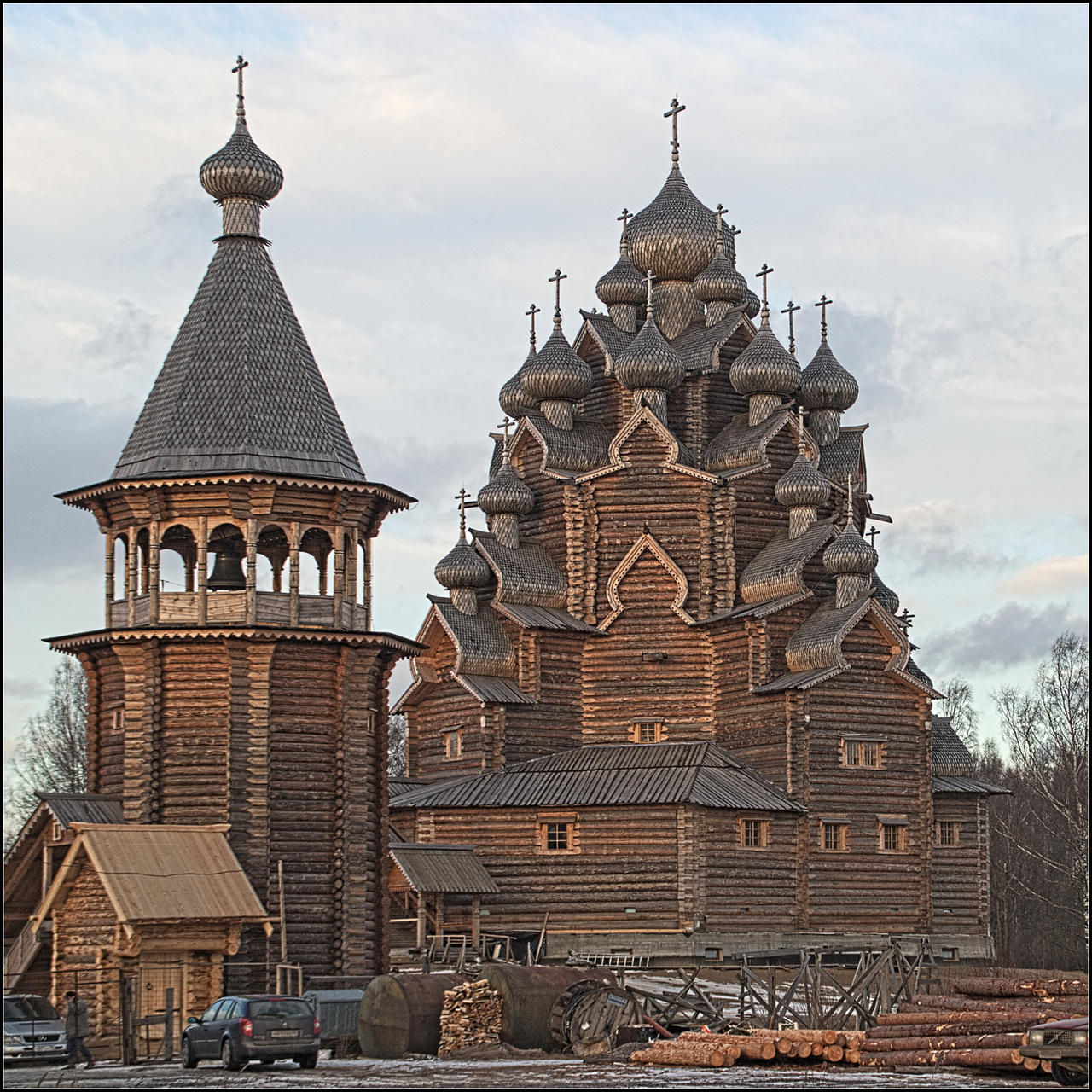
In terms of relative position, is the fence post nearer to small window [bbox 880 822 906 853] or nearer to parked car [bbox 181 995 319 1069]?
parked car [bbox 181 995 319 1069]

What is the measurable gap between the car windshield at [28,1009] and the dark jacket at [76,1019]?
120cm

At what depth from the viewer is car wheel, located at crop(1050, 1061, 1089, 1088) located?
24.0 m

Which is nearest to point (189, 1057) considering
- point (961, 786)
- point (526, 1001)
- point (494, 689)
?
point (526, 1001)

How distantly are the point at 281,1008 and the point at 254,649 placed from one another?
8.60m

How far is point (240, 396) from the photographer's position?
118 feet

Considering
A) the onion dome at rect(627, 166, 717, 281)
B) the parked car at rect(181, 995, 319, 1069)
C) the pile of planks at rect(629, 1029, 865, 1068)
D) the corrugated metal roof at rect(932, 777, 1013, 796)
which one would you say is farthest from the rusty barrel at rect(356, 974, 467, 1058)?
the onion dome at rect(627, 166, 717, 281)

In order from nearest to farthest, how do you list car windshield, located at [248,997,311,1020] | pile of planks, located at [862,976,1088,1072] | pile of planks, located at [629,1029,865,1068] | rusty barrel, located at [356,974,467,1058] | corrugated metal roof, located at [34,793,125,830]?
pile of planks, located at [862,976,1088,1072] < pile of planks, located at [629,1029,865,1068] < car windshield, located at [248,997,311,1020] < rusty barrel, located at [356,974,467,1058] < corrugated metal roof, located at [34,793,125,830]

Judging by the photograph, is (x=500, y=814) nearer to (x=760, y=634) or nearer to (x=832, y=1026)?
(x=760, y=634)

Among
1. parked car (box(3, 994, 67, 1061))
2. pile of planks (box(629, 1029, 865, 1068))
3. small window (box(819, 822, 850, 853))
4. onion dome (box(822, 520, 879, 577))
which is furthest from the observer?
onion dome (box(822, 520, 879, 577))

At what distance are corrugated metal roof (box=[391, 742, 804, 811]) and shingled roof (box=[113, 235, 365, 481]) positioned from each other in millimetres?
12682

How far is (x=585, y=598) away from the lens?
5078 cm

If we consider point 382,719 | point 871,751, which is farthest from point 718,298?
point 382,719

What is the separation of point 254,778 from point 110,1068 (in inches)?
279

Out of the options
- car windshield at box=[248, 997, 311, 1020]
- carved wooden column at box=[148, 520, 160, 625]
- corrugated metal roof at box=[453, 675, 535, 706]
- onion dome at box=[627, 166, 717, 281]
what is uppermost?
onion dome at box=[627, 166, 717, 281]
